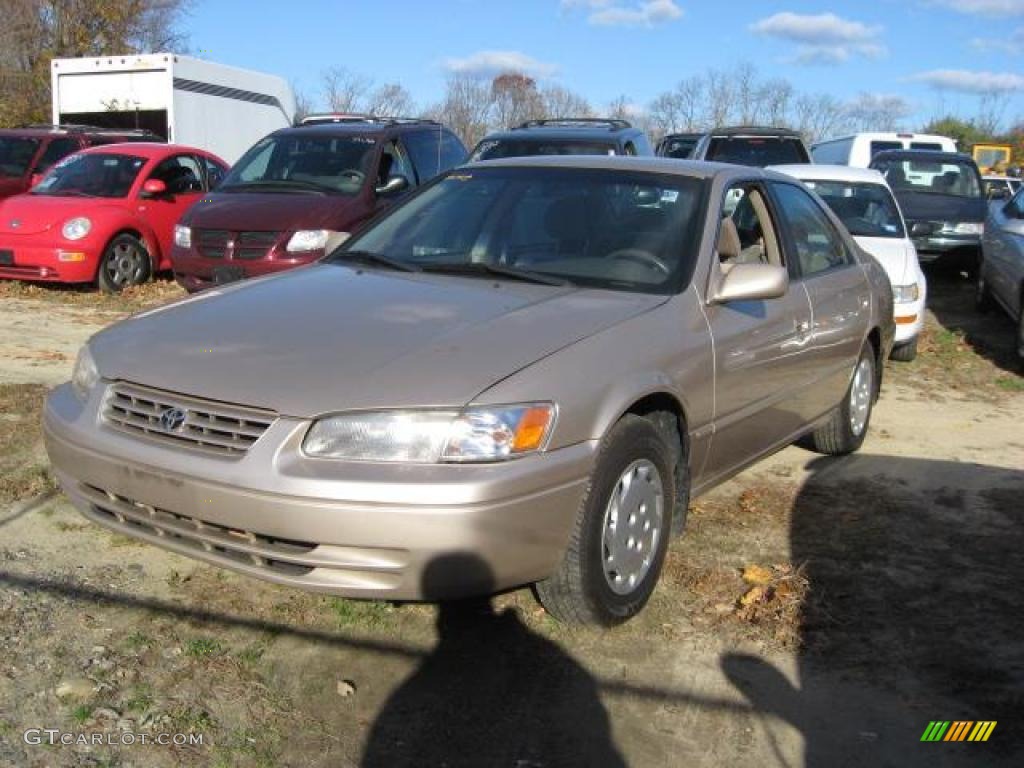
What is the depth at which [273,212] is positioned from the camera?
9133mm

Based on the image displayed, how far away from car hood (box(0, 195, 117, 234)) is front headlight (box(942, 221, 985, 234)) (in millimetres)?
9659

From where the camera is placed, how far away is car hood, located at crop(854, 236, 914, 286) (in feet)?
27.6

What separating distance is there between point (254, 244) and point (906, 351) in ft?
18.2

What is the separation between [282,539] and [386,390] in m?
0.53

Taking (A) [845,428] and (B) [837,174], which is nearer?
(A) [845,428]

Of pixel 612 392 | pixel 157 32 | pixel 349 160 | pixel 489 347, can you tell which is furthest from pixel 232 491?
pixel 157 32

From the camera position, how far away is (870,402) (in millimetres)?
6105

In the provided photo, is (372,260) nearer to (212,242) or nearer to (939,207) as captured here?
(212,242)

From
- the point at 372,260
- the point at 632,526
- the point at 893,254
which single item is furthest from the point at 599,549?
the point at 893,254

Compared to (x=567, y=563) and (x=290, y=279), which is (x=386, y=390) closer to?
(x=567, y=563)

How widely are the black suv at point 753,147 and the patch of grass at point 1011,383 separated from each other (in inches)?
242

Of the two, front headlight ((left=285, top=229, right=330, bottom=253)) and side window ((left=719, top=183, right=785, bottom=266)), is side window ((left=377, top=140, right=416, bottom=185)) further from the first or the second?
side window ((left=719, top=183, right=785, bottom=266))

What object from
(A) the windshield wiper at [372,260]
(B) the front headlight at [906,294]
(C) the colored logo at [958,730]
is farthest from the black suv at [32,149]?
(C) the colored logo at [958,730]

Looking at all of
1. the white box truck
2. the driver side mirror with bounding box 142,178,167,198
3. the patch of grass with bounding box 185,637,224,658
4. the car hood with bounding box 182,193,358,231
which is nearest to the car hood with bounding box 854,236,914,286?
the car hood with bounding box 182,193,358,231
